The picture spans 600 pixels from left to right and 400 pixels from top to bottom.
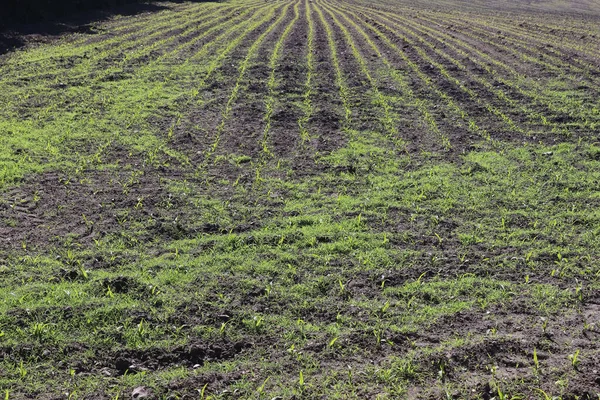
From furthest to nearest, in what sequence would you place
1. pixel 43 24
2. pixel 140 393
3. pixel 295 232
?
pixel 43 24 < pixel 295 232 < pixel 140 393

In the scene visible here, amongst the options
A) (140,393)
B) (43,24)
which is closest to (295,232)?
(140,393)

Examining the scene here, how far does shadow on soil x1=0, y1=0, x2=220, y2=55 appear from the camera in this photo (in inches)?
770

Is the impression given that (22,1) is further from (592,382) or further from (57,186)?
(592,382)

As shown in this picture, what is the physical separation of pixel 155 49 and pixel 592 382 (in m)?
17.0

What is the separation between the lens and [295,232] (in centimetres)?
775

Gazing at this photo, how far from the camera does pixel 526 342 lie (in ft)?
18.4

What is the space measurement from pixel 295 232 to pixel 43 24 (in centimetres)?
1927

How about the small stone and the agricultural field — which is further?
the agricultural field

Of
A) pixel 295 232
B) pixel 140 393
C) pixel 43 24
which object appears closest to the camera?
pixel 140 393

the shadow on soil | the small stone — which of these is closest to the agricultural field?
the small stone

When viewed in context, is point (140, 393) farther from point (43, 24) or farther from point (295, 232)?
point (43, 24)

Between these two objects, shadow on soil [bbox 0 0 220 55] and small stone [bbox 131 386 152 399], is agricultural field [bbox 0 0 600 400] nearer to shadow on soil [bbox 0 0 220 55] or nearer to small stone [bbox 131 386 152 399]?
small stone [bbox 131 386 152 399]

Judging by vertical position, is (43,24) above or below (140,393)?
above

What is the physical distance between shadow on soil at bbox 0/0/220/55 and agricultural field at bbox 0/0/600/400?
3668 mm
